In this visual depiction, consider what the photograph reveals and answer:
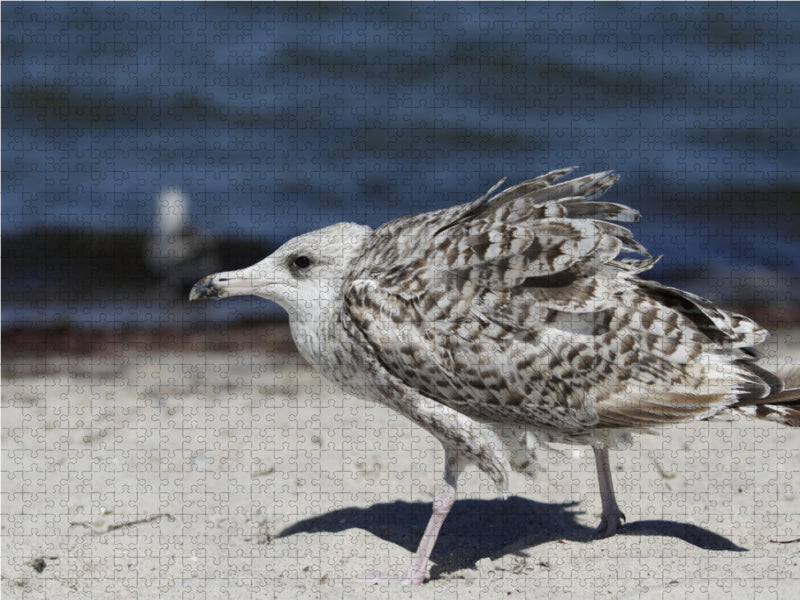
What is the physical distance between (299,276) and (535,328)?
133 cm

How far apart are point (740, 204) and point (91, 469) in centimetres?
1120

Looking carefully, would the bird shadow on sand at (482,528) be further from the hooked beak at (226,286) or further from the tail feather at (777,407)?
the hooked beak at (226,286)

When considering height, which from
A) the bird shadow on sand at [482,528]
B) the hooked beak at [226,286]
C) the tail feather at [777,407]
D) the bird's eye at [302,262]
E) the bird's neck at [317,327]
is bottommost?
the bird shadow on sand at [482,528]

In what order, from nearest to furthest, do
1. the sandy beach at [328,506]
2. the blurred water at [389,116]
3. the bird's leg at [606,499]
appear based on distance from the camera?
the sandy beach at [328,506] < the bird's leg at [606,499] < the blurred water at [389,116]

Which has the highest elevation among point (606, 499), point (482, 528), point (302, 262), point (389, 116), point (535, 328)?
point (302, 262)

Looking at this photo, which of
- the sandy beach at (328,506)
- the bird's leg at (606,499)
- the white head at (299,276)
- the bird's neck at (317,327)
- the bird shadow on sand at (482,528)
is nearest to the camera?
the sandy beach at (328,506)

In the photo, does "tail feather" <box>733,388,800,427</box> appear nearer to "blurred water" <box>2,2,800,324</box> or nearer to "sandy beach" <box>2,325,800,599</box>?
"sandy beach" <box>2,325,800,599</box>

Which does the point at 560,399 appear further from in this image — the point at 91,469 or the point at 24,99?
the point at 24,99

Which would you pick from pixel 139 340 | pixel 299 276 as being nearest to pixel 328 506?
pixel 299 276

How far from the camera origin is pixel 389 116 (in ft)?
57.8

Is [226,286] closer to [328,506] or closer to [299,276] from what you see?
[299,276]

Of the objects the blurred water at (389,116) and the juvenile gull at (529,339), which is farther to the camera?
the blurred water at (389,116)

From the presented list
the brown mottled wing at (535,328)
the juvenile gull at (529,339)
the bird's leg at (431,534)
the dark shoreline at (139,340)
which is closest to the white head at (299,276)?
the juvenile gull at (529,339)

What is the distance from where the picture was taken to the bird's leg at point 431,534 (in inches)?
210
